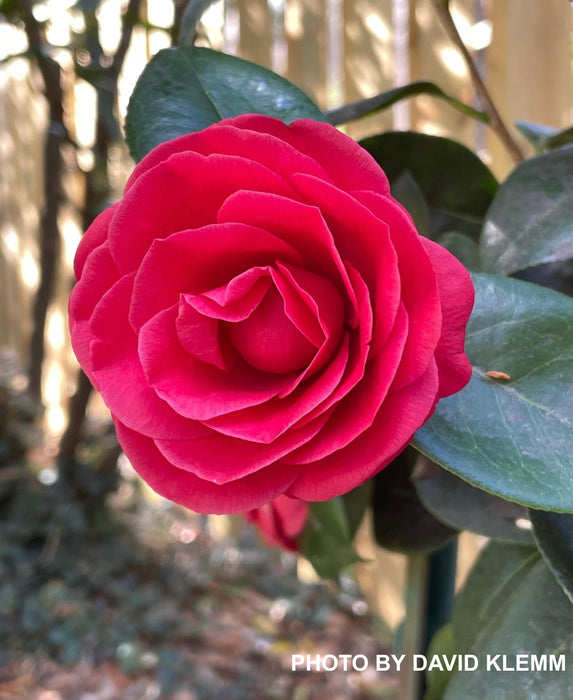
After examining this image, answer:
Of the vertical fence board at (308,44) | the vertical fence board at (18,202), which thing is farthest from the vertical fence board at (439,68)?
the vertical fence board at (18,202)

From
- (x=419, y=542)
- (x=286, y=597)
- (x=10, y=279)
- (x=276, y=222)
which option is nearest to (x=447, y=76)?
(x=419, y=542)

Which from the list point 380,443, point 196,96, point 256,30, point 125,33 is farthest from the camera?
point 256,30

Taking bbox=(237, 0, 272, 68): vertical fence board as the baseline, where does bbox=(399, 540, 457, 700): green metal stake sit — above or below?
below

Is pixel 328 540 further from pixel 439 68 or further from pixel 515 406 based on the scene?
pixel 439 68

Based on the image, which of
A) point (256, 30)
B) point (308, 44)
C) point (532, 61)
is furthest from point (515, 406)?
point (256, 30)

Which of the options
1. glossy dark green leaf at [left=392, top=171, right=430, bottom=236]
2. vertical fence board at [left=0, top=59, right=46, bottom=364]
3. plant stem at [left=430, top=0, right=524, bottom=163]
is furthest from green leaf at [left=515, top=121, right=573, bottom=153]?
vertical fence board at [left=0, top=59, right=46, bottom=364]

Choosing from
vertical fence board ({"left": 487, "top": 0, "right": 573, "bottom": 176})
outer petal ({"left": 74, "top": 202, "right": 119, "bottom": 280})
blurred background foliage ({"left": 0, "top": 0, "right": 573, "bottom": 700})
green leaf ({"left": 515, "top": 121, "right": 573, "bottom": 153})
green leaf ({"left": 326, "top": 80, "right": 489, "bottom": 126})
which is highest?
green leaf ({"left": 326, "top": 80, "right": 489, "bottom": 126})

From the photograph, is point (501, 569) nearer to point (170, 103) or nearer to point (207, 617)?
A: point (170, 103)

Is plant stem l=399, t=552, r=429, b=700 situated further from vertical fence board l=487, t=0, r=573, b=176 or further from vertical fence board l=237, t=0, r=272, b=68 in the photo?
vertical fence board l=237, t=0, r=272, b=68
